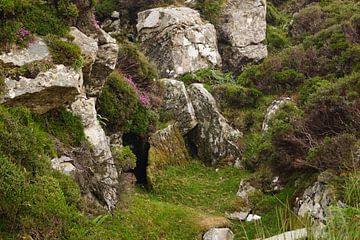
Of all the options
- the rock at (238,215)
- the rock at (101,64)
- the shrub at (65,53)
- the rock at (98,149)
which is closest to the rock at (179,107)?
the rock at (238,215)

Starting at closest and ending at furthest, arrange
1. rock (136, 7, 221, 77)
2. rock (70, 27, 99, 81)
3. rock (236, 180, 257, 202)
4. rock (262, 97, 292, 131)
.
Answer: rock (70, 27, 99, 81) → rock (236, 180, 257, 202) → rock (262, 97, 292, 131) → rock (136, 7, 221, 77)

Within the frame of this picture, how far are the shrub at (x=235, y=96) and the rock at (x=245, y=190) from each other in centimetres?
617

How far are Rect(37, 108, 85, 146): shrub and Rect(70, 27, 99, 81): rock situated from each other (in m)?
1.26

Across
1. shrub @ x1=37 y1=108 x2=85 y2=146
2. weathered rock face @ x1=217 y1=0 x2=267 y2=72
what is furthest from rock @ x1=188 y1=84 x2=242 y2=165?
shrub @ x1=37 y1=108 x2=85 y2=146

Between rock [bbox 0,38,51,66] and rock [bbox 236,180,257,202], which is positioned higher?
rock [bbox 0,38,51,66]

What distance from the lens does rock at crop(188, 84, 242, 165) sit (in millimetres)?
18672

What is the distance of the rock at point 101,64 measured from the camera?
12781 mm

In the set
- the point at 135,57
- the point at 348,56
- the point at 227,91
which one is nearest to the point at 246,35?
the point at 227,91

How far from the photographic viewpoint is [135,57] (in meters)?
17.3

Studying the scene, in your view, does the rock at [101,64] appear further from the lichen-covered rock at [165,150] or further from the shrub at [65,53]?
the lichen-covered rock at [165,150]

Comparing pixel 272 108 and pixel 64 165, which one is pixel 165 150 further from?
pixel 64 165

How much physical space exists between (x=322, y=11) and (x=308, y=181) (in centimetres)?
1603

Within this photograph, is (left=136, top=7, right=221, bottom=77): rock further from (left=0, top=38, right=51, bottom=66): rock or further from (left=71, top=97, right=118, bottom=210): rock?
(left=0, top=38, right=51, bottom=66): rock

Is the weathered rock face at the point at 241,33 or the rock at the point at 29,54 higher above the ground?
the rock at the point at 29,54
